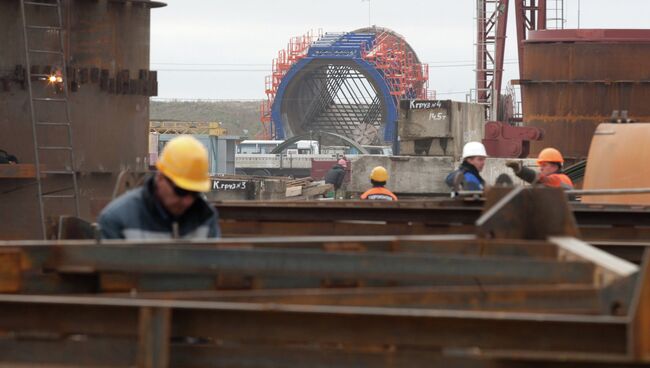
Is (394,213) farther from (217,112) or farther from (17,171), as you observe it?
(217,112)

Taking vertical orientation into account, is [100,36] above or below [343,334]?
above

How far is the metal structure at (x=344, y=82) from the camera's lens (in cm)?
8838

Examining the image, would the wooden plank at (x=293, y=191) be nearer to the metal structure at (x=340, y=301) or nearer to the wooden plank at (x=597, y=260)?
the metal structure at (x=340, y=301)

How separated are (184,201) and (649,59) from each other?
23540mm

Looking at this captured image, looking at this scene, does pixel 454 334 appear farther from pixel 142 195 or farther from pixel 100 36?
pixel 100 36

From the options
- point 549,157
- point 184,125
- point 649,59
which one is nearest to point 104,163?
point 549,157

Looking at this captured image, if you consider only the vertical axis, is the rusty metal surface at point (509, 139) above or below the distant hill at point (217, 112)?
above

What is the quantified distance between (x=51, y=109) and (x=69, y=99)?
0.33 metres

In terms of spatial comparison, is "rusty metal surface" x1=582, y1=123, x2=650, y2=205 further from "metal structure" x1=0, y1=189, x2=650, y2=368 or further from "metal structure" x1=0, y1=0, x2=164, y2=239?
"metal structure" x1=0, y1=189, x2=650, y2=368

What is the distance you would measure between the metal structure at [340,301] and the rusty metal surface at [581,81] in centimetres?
2225

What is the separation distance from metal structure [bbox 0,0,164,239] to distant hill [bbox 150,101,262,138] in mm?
130765

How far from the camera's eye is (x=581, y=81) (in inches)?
1148

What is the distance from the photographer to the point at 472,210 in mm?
10812

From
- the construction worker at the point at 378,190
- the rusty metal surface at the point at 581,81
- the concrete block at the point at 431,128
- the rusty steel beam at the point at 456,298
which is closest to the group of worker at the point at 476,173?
the construction worker at the point at 378,190
